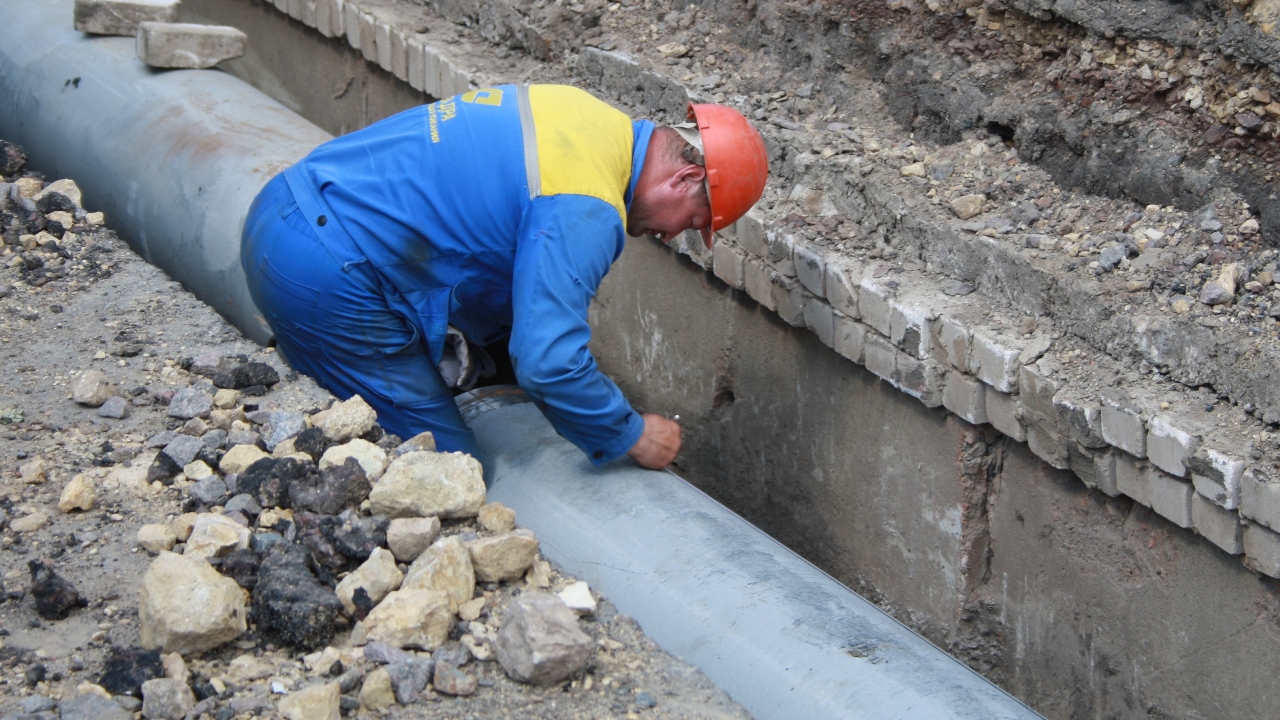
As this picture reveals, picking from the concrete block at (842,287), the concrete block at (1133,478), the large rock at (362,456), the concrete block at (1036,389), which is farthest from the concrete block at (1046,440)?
the large rock at (362,456)

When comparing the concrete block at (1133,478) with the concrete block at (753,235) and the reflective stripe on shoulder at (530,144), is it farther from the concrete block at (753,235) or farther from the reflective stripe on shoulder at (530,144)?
the reflective stripe on shoulder at (530,144)

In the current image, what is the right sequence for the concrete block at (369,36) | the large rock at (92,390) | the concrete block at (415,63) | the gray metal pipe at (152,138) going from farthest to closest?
1. the concrete block at (369,36)
2. the concrete block at (415,63)
3. the gray metal pipe at (152,138)
4. the large rock at (92,390)

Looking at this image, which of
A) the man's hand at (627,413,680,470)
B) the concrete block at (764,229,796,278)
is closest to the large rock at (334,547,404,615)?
the man's hand at (627,413,680,470)

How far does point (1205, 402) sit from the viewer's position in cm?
266

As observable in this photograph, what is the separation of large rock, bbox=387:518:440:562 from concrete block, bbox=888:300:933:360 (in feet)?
4.77

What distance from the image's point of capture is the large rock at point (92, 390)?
2953 millimetres

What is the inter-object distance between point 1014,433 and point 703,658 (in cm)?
115

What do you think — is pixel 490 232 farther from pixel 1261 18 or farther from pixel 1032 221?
pixel 1261 18

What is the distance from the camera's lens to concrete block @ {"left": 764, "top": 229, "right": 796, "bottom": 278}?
3.48 m

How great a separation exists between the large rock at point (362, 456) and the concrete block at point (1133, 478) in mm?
1770

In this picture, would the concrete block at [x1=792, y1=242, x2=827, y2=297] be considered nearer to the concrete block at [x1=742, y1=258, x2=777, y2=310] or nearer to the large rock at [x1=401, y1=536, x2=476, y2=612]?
the concrete block at [x1=742, y1=258, x2=777, y2=310]

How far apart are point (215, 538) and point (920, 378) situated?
1881 millimetres

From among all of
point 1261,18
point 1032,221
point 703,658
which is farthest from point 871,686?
point 1261,18

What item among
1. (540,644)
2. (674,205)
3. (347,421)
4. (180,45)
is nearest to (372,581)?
(540,644)
